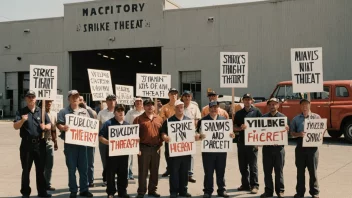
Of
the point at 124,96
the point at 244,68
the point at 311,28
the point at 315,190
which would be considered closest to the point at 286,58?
the point at 311,28

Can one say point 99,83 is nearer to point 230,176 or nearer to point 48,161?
point 48,161

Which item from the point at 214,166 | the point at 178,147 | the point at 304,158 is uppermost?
the point at 178,147

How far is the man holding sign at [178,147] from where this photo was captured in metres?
8.01

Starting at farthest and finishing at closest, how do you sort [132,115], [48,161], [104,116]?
[132,115] < [104,116] < [48,161]

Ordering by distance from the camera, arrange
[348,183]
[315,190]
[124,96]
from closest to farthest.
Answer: [315,190] → [348,183] → [124,96]

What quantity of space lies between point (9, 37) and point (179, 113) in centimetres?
3481

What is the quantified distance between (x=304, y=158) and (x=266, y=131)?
842 millimetres

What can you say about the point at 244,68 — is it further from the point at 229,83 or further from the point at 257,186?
the point at 257,186

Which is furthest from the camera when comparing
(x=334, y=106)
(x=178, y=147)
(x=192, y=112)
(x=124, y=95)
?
(x=334, y=106)

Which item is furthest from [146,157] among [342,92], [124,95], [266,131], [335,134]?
[335,134]

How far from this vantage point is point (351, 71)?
28.1 m

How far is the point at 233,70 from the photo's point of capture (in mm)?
10016

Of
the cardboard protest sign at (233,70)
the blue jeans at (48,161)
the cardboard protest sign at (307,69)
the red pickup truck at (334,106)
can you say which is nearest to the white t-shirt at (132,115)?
the blue jeans at (48,161)

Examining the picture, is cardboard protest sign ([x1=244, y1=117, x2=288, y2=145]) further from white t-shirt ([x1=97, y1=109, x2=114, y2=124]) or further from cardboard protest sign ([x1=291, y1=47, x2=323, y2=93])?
white t-shirt ([x1=97, y1=109, x2=114, y2=124])
